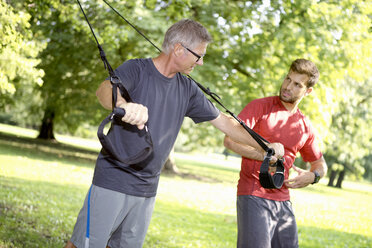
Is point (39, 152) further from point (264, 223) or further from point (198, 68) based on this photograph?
point (264, 223)

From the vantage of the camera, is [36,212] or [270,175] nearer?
[270,175]

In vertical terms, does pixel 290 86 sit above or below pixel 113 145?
above

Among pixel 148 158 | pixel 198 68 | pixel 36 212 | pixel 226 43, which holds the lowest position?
pixel 36 212

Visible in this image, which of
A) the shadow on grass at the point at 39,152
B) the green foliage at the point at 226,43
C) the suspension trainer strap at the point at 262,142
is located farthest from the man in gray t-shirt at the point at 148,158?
the shadow on grass at the point at 39,152

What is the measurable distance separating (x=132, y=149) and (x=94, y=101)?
19.6m

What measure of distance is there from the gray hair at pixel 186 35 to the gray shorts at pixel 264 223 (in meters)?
1.38

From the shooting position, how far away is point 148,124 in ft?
9.04

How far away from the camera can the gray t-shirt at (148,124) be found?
271cm

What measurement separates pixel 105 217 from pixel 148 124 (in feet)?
2.04

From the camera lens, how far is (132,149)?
8.78 feet

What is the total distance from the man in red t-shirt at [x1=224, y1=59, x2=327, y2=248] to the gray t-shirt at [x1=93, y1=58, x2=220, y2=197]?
85 cm

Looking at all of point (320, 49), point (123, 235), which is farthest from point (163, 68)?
point (320, 49)

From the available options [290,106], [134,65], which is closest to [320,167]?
[290,106]

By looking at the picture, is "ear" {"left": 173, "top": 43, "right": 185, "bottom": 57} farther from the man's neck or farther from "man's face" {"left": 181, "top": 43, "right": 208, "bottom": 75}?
the man's neck
